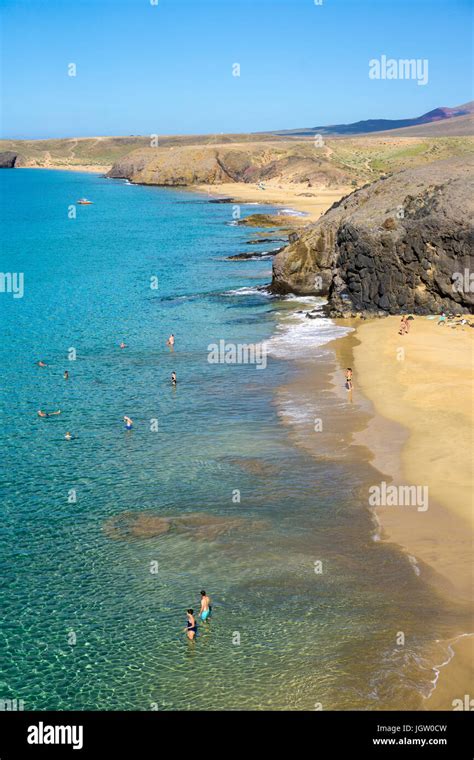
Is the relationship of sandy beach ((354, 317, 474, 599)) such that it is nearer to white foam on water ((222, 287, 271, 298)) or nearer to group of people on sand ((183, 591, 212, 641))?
group of people on sand ((183, 591, 212, 641))

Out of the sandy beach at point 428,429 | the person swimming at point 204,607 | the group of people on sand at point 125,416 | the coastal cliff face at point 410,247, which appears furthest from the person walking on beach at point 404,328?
the person swimming at point 204,607

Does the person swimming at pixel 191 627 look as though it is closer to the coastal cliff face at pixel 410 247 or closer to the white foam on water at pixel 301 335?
→ the white foam on water at pixel 301 335

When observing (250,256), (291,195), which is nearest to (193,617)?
(250,256)

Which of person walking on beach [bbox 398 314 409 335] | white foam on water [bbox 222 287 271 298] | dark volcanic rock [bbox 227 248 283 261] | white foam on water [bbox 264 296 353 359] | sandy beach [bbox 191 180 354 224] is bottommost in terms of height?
white foam on water [bbox 264 296 353 359]

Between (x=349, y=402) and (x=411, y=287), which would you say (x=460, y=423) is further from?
(x=411, y=287)

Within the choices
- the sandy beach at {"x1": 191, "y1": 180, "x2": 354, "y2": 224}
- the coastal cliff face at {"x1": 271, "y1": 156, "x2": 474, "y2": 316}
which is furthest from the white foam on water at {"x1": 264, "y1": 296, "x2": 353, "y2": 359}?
the sandy beach at {"x1": 191, "y1": 180, "x2": 354, "y2": 224}

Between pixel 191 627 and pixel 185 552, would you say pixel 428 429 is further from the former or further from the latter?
pixel 191 627
